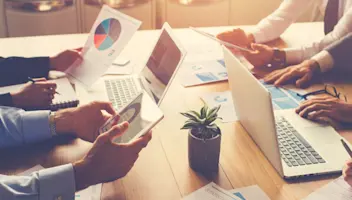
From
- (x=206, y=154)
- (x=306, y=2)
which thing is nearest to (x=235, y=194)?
(x=206, y=154)

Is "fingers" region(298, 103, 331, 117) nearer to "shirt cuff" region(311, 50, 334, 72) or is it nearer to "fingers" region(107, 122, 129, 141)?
"shirt cuff" region(311, 50, 334, 72)

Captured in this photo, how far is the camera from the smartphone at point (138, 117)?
113 centimetres

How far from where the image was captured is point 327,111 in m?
1.42

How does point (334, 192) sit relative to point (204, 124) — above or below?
below

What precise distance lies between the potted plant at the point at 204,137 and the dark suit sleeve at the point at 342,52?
2.66ft

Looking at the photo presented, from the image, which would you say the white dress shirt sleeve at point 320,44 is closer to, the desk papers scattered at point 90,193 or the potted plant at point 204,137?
the potted plant at point 204,137

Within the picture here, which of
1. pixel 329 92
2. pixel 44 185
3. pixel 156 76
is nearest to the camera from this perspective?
pixel 44 185

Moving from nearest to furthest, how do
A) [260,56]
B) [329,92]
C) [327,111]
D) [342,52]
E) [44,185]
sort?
[44,185] → [327,111] → [329,92] → [342,52] → [260,56]

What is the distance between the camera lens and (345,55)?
173cm

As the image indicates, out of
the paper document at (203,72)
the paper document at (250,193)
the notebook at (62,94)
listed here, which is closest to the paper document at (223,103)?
the paper document at (203,72)

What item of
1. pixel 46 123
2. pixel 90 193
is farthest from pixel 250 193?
pixel 46 123

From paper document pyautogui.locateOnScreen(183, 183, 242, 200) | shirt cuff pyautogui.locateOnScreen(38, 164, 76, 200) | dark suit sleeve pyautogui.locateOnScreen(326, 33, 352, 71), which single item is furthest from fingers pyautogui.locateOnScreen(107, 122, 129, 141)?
dark suit sleeve pyautogui.locateOnScreen(326, 33, 352, 71)

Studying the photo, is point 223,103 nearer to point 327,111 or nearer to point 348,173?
point 327,111

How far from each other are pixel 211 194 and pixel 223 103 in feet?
1.61
